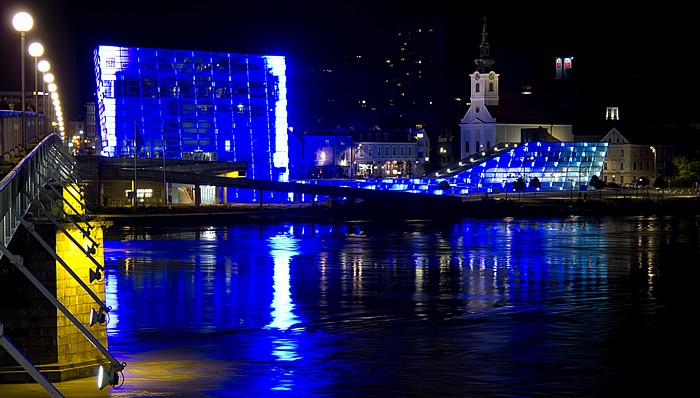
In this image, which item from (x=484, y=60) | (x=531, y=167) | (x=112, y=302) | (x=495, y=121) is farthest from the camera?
(x=484, y=60)

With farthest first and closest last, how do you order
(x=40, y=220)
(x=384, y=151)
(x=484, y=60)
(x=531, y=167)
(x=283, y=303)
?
(x=384, y=151) < (x=484, y=60) < (x=531, y=167) < (x=283, y=303) < (x=40, y=220)

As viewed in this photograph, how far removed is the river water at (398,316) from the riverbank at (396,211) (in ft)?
45.9

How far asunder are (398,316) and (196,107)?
77.8 m

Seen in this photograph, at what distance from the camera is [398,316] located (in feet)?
155

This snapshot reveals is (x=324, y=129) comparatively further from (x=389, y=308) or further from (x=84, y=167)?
(x=389, y=308)

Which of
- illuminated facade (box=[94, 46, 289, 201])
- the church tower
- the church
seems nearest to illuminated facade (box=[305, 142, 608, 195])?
the church

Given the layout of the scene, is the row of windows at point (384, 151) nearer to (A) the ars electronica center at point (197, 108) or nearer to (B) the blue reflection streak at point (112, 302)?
(A) the ars electronica center at point (197, 108)

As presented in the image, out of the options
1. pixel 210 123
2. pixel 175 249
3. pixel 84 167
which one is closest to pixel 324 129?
pixel 210 123

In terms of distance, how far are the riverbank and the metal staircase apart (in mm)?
49658

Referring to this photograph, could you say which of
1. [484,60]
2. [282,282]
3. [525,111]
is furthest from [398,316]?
[484,60]

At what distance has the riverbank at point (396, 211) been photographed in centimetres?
9900

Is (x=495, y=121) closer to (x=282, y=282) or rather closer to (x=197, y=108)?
(x=197, y=108)

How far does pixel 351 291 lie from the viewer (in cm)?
5556

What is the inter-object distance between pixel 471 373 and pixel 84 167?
69.6 m
